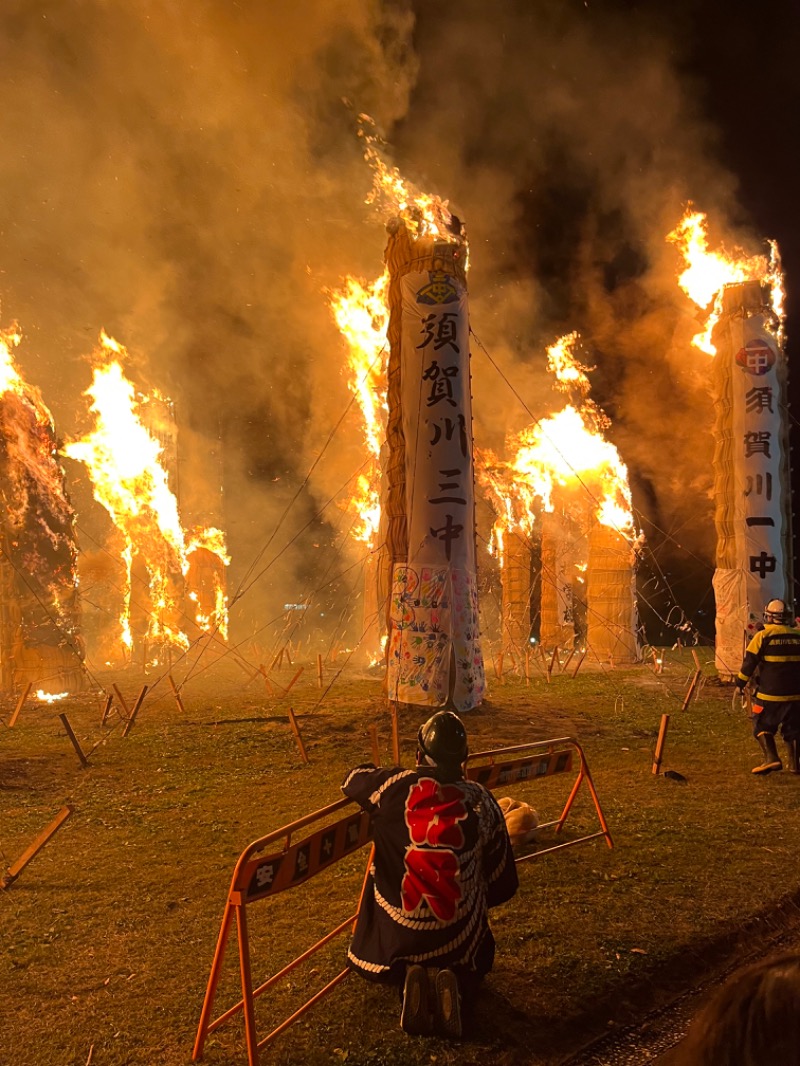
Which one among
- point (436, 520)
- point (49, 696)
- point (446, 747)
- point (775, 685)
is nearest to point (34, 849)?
point (446, 747)

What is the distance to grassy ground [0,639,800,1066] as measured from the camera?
4062 millimetres

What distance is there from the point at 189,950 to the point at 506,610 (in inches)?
1036

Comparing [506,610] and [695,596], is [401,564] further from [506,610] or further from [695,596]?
[695,596]

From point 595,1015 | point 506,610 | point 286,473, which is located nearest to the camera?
point 595,1015

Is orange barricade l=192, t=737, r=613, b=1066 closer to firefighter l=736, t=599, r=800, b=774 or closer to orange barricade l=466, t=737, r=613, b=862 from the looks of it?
orange barricade l=466, t=737, r=613, b=862

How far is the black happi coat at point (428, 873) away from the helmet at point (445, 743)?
104 mm

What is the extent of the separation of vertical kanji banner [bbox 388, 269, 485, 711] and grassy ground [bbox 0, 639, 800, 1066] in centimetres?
216

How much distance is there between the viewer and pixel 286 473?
51156 mm

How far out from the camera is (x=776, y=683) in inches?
379

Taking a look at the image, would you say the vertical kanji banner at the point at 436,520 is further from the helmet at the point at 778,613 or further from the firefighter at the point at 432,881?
the firefighter at the point at 432,881

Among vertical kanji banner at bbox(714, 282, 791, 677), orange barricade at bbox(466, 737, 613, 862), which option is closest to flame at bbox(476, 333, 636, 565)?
vertical kanji banner at bbox(714, 282, 791, 677)

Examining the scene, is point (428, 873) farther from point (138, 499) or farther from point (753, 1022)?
point (138, 499)

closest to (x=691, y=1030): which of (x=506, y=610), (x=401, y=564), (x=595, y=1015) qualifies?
(x=595, y=1015)

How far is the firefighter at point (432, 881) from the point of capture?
3816mm
